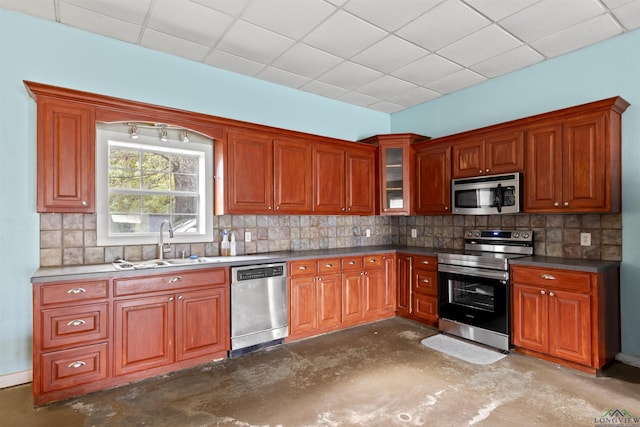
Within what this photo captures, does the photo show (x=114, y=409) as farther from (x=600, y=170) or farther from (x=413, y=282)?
(x=600, y=170)

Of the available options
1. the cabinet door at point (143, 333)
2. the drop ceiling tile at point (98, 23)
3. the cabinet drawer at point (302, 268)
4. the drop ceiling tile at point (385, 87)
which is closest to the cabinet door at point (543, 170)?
the drop ceiling tile at point (385, 87)

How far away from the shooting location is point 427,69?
384cm

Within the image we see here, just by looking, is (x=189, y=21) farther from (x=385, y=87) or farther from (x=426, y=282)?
(x=426, y=282)

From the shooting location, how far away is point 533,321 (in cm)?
321

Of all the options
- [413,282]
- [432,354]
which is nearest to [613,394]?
[432,354]

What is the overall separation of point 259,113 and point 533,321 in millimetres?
3646

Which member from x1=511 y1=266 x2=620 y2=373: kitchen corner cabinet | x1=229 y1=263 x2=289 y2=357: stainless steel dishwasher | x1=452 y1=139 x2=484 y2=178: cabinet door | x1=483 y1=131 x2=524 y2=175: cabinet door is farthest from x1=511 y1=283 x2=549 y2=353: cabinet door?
x1=229 y1=263 x2=289 y2=357: stainless steel dishwasher

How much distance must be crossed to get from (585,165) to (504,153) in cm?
75

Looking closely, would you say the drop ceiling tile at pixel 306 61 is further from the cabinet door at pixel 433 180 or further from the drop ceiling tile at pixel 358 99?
the cabinet door at pixel 433 180

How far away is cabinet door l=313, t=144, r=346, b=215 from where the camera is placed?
4.19m

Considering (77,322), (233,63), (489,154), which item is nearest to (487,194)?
(489,154)

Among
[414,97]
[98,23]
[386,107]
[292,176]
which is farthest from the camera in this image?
[386,107]

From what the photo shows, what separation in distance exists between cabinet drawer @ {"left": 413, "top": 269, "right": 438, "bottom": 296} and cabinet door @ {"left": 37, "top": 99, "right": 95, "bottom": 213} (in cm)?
355

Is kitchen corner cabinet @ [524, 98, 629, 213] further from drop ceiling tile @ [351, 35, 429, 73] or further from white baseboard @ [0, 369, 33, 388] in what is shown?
white baseboard @ [0, 369, 33, 388]
